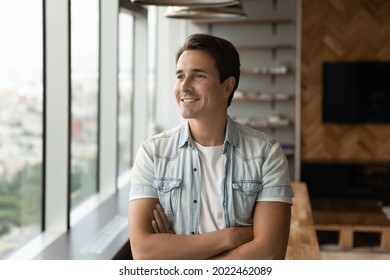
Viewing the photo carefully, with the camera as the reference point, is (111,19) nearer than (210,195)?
No

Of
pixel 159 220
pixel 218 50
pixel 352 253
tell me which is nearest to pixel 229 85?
pixel 218 50

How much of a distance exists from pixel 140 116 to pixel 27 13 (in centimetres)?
370

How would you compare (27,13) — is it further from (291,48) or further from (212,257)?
(291,48)

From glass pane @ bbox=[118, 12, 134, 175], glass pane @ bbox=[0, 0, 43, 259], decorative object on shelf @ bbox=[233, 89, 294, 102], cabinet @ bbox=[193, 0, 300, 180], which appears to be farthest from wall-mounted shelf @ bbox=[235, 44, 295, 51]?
glass pane @ bbox=[0, 0, 43, 259]

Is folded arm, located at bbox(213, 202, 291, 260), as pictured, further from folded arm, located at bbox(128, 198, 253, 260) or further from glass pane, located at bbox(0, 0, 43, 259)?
glass pane, located at bbox(0, 0, 43, 259)

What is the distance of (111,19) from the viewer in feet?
17.8

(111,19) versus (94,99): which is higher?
(111,19)

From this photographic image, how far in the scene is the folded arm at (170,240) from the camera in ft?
5.96

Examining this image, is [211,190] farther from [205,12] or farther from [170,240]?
[205,12]

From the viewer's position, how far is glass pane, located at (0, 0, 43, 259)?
128 inches

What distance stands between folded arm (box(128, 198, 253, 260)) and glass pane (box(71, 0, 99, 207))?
8.67 feet

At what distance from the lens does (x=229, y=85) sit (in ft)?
6.06

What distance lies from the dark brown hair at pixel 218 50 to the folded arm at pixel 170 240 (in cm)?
41
